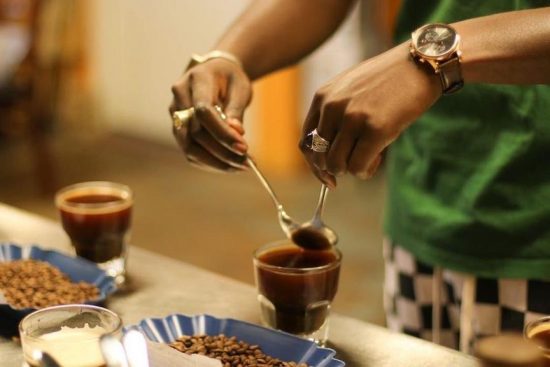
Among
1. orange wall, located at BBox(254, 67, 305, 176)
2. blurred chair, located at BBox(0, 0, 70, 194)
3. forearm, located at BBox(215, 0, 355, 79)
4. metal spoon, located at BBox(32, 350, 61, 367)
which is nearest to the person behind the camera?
metal spoon, located at BBox(32, 350, 61, 367)

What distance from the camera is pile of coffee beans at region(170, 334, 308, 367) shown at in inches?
38.3

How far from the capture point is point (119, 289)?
1.25 m

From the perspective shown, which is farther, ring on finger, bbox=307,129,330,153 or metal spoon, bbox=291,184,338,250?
metal spoon, bbox=291,184,338,250

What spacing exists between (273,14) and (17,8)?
3516 mm

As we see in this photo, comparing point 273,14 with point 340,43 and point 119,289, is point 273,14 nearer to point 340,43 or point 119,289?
point 119,289

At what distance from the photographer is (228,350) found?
3.25ft

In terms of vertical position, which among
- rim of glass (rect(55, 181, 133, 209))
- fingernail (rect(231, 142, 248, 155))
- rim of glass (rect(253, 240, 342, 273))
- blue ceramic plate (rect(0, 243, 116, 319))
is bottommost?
blue ceramic plate (rect(0, 243, 116, 319))

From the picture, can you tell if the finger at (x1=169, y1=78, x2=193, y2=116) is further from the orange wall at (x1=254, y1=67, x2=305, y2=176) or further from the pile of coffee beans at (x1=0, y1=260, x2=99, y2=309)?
the orange wall at (x1=254, y1=67, x2=305, y2=176)

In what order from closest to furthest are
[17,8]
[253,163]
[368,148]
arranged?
[368,148], [253,163], [17,8]

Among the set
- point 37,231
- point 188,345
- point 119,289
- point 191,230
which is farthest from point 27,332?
point 191,230

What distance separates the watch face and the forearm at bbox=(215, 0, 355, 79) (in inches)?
17.4

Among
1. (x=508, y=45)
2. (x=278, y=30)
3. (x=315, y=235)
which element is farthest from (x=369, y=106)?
(x=278, y=30)

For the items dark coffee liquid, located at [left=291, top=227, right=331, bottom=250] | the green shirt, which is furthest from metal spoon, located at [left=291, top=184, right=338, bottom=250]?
the green shirt

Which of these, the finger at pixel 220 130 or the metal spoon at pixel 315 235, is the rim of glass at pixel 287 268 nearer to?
the metal spoon at pixel 315 235
